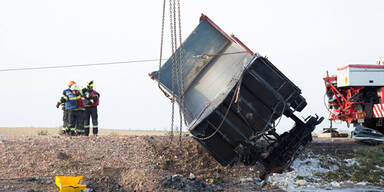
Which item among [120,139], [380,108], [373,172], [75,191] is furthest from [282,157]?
[380,108]

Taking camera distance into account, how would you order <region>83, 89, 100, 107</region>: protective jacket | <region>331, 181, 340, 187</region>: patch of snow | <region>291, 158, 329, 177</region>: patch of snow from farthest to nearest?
<region>83, 89, 100, 107</region>: protective jacket, <region>291, 158, 329, 177</region>: patch of snow, <region>331, 181, 340, 187</region>: patch of snow

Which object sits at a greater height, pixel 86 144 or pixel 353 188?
pixel 86 144

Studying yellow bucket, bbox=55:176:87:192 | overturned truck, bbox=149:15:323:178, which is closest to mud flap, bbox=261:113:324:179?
overturned truck, bbox=149:15:323:178

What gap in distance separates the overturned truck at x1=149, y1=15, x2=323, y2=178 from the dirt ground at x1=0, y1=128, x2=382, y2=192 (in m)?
0.57

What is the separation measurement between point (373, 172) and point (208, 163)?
378cm

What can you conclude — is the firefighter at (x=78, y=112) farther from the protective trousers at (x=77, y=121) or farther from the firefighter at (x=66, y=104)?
the firefighter at (x=66, y=104)

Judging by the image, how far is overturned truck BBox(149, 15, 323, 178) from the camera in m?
8.16

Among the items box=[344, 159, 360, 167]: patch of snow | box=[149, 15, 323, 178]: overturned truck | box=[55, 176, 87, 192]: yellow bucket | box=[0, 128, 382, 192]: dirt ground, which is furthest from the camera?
box=[344, 159, 360, 167]: patch of snow

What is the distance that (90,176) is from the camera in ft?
26.2

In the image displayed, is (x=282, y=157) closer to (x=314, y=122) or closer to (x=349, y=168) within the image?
(x=314, y=122)

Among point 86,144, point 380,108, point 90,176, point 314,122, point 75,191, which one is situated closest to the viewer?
point 75,191

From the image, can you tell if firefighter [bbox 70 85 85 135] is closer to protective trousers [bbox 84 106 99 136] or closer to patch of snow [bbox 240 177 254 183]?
protective trousers [bbox 84 106 99 136]

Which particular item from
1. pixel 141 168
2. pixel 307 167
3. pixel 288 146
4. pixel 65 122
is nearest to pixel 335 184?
pixel 307 167

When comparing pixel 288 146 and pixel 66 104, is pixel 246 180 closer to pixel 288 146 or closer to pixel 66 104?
pixel 288 146
